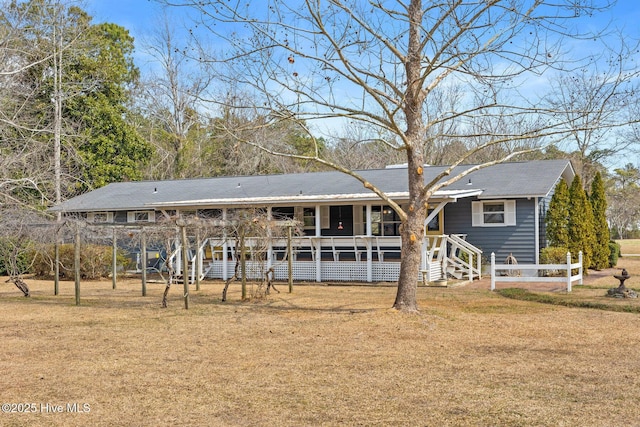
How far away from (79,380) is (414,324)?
580cm

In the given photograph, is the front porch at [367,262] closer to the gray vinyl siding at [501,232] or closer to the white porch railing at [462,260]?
the white porch railing at [462,260]

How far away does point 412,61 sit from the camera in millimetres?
12039

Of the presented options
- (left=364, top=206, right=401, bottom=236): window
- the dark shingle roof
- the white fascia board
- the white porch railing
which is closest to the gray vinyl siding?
the white porch railing

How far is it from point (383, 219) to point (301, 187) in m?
3.73

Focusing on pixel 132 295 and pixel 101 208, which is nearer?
pixel 132 295

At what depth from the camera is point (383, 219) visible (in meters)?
23.2

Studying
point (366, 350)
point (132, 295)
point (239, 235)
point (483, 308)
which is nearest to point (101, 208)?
point (132, 295)

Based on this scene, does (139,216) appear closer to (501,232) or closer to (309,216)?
(309,216)

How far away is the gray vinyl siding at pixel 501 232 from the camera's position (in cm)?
2144

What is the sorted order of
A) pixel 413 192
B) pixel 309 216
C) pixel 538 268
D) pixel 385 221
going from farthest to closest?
1. pixel 309 216
2. pixel 385 221
3. pixel 538 268
4. pixel 413 192

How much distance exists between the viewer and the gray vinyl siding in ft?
70.3

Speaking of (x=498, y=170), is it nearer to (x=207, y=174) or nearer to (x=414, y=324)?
(x=414, y=324)

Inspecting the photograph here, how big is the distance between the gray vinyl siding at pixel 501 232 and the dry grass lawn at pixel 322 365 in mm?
6919

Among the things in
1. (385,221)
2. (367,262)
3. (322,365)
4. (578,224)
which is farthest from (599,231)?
(322,365)
